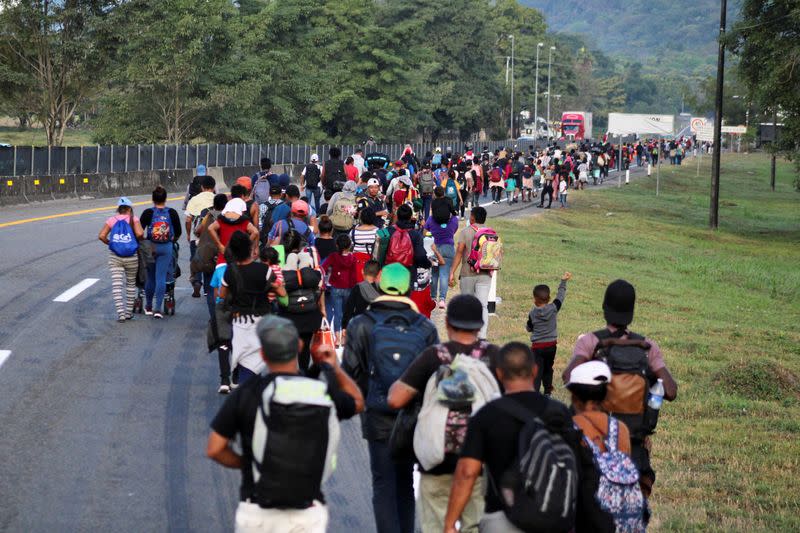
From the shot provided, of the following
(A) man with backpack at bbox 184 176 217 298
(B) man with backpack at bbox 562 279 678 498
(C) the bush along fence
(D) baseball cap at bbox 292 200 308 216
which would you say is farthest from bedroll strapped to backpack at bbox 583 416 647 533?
(C) the bush along fence

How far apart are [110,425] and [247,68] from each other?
212ft

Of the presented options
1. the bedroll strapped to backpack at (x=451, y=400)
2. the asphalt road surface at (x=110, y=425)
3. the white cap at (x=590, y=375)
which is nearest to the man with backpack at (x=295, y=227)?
the asphalt road surface at (x=110, y=425)

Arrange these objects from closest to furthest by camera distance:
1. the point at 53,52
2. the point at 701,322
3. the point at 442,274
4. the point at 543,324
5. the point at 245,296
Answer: the point at 245,296 < the point at 543,324 < the point at 442,274 < the point at 701,322 < the point at 53,52

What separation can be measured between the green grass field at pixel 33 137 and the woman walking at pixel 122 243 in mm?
71152

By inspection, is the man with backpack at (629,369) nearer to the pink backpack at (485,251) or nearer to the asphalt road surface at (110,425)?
the asphalt road surface at (110,425)

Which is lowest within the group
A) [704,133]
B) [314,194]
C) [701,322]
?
[701,322]

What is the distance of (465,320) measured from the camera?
22.1 feet

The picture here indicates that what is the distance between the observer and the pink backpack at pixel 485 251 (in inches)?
577

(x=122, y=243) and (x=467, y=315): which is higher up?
(x=467, y=315)

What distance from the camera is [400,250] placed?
1345 centimetres

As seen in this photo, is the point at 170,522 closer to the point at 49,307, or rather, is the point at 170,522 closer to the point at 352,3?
the point at 49,307

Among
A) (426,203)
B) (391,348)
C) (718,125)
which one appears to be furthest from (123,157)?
(391,348)

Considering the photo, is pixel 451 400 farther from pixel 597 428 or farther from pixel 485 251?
pixel 485 251

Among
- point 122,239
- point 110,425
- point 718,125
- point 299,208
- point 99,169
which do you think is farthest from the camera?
point 718,125
